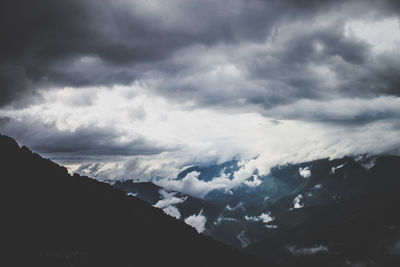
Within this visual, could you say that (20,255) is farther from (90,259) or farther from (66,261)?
(90,259)

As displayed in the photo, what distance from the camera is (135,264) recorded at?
178 meters

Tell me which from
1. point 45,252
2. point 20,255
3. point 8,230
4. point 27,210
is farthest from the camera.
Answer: point 27,210

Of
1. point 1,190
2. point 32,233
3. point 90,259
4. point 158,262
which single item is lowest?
point 158,262

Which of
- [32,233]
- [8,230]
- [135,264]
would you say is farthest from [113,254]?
[8,230]

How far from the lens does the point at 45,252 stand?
151250mm

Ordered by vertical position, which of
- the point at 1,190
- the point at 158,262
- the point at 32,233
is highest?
the point at 1,190

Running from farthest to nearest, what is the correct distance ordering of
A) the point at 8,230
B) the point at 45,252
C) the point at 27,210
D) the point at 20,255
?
the point at 27,210, the point at 8,230, the point at 45,252, the point at 20,255

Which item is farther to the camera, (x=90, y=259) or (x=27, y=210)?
(x=27, y=210)

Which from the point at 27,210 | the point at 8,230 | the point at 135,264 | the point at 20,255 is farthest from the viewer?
the point at 27,210

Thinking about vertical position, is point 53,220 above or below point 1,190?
below

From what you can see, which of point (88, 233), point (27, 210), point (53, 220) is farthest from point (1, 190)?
point (88, 233)

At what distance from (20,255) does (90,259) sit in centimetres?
3560

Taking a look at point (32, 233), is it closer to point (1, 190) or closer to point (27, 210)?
point (27, 210)

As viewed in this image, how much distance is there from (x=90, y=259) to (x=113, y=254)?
23240 mm
